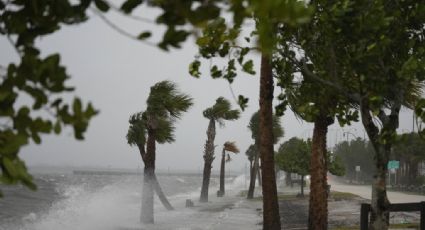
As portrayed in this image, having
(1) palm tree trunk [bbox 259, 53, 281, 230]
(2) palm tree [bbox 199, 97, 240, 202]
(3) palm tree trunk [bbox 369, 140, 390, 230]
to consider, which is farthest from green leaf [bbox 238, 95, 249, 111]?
(2) palm tree [bbox 199, 97, 240, 202]

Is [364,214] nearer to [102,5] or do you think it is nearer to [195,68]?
[195,68]

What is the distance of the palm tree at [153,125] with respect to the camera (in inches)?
890

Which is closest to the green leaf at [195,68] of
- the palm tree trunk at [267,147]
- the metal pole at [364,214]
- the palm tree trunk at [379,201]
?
the palm tree trunk at [379,201]

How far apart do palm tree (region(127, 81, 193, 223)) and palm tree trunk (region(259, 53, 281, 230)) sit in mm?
9620

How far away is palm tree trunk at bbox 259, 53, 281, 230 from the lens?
13211mm

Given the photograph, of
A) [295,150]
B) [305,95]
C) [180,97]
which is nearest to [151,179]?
[180,97]

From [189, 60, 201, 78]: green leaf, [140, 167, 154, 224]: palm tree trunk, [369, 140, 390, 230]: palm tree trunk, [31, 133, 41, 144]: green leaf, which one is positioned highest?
[189, 60, 201, 78]: green leaf

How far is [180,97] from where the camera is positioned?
890 inches

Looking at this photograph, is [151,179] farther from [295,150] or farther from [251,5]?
[295,150]

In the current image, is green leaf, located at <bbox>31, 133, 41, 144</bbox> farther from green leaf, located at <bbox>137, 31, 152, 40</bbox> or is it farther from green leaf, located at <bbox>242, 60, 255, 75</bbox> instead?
green leaf, located at <bbox>242, 60, 255, 75</bbox>

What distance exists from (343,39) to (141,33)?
17.5ft

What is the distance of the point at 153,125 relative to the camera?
75.9ft

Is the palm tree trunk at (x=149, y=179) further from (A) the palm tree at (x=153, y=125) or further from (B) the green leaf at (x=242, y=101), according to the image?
(B) the green leaf at (x=242, y=101)

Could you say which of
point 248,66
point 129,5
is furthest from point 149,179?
point 129,5
